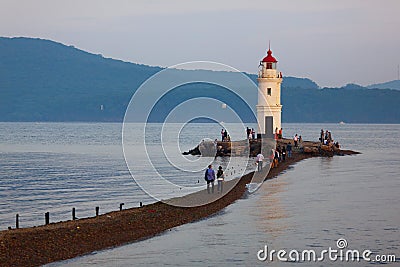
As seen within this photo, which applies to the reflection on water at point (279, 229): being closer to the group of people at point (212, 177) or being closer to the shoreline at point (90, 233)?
the shoreline at point (90, 233)

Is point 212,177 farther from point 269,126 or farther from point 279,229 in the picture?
point 269,126

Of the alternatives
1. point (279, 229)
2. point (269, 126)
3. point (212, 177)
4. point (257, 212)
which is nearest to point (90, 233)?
point (279, 229)

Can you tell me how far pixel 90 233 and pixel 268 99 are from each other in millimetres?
48571

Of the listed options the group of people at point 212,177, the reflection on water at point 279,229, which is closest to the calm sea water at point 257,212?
the reflection on water at point 279,229

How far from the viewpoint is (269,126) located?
71.6 m

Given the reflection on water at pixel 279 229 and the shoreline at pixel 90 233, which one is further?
the shoreline at pixel 90 233

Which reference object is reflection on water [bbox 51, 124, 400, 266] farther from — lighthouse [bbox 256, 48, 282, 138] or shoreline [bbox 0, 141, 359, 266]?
lighthouse [bbox 256, 48, 282, 138]

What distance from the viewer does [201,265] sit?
19.8 meters

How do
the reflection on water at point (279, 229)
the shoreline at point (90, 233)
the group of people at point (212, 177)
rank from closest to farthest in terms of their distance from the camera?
the reflection on water at point (279, 229) < the shoreline at point (90, 233) < the group of people at point (212, 177)

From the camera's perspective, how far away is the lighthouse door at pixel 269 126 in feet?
234

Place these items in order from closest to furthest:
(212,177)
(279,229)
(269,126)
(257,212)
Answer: (279,229)
(257,212)
(212,177)
(269,126)

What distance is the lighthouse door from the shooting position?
71.4 m

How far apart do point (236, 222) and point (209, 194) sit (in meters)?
9.40

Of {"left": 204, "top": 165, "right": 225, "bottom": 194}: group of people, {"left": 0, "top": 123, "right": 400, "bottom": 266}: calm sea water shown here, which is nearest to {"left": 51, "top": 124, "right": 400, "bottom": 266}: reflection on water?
{"left": 0, "top": 123, "right": 400, "bottom": 266}: calm sea water
